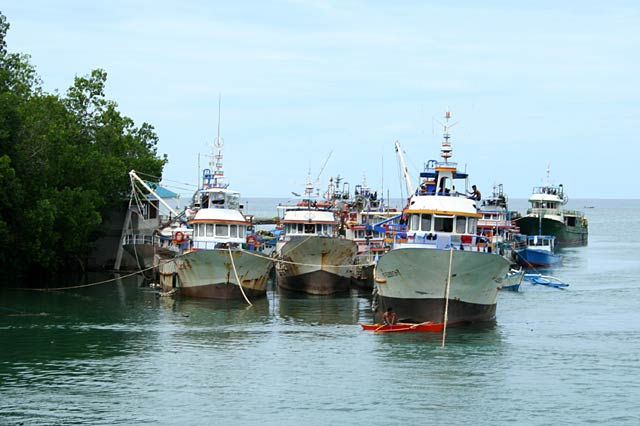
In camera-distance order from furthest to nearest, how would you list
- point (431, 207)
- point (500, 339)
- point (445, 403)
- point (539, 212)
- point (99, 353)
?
point (539, 212)
point (431, 207)
point (500, 339)
point (99, 353)
point (445, 403)

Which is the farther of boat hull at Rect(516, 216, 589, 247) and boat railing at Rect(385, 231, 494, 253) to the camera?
boat hull at Rect(516, 216, 589, 247)

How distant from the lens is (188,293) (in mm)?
50125

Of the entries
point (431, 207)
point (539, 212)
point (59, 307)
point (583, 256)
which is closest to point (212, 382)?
point (431, 207)

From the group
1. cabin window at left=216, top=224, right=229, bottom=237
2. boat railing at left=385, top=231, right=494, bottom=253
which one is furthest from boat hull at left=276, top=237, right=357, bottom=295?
boat railing at left=385, top=231, right=494, bottom=253

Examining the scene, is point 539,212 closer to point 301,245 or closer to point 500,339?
point 301,245

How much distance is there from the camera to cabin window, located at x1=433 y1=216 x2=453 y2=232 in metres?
41.1

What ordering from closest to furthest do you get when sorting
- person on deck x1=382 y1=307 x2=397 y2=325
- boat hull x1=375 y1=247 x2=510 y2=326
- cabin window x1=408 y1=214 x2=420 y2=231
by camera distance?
boat hull x1=375 y1=247 x2=510 y2=326
person on deck x1=382 y1=307 x2=397 y2=325
cabin window x1=408 y1=214 x2=420 y2=231

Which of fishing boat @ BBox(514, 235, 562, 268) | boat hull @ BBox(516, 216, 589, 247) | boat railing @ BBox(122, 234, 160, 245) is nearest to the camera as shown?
boat railing @ BBox(122, 234, 160, 245)

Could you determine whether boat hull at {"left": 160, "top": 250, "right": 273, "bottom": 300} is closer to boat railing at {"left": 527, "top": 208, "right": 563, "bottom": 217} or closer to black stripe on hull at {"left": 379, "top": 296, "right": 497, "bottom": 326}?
black stripe on hull at {"left": 379, "top": 296, "right": 497, "bottom": 326}

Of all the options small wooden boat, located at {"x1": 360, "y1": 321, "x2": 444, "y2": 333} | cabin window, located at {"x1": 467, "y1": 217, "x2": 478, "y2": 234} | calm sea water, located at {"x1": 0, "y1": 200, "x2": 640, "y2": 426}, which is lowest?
calm sea water, located at {"x1": 0, "y1": 200, "x2": 640, "y2": 426}

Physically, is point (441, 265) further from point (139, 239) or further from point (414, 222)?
point (139, 239)

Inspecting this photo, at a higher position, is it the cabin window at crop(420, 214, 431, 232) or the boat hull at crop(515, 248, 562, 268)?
the cabin window at crop(420, 214, 431, 232)

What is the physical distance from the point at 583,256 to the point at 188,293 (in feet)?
185

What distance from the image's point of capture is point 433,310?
39.1 m
